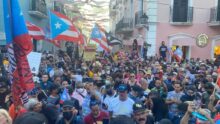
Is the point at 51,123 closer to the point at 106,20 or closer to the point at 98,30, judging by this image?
the point at 98,30

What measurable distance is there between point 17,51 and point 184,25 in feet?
63.6

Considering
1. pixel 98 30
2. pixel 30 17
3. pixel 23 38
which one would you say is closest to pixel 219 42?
pixel 98 30

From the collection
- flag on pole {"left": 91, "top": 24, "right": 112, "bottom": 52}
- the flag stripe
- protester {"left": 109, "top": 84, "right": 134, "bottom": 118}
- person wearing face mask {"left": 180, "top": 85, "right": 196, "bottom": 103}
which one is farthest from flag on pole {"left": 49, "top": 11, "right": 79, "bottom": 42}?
flag on pole {"left": 91, "top": 24, "right": 112, "bottom": 52}

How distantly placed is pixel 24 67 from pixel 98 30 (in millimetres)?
15749

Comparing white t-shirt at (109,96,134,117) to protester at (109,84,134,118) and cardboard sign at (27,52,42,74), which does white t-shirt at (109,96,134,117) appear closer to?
protester at (109,84,134,118)

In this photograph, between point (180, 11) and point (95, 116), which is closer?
point (95, 116)

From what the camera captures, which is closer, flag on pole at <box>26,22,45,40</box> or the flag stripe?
the flag stripe

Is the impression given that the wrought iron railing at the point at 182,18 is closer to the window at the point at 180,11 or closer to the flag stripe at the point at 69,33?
the window at the point at 180,11

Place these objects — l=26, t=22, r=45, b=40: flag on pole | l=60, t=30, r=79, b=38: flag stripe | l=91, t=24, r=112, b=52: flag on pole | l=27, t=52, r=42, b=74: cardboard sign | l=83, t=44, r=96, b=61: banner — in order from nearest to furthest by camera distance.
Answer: l=27, t=52, r=42, b=74: cardboard sign < l=60, t=30, r=79, b=38: flag stripe < l=26, t=22, r=45, b=40: flag on pole < l=83, t=44, r=96, b=61: banner < l=91, t=24, r=112, b=52: flag on pole

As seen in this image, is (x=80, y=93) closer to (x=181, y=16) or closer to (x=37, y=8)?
(x=181, y=16)

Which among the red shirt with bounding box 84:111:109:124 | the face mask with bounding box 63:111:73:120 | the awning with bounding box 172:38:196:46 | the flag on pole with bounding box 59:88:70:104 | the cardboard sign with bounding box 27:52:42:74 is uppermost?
the cardboard sign with bounding box 27:52:42:74

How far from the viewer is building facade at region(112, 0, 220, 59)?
24078 mm

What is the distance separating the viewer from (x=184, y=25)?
24250 mm

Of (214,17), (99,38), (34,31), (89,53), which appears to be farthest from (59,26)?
(214,17)
